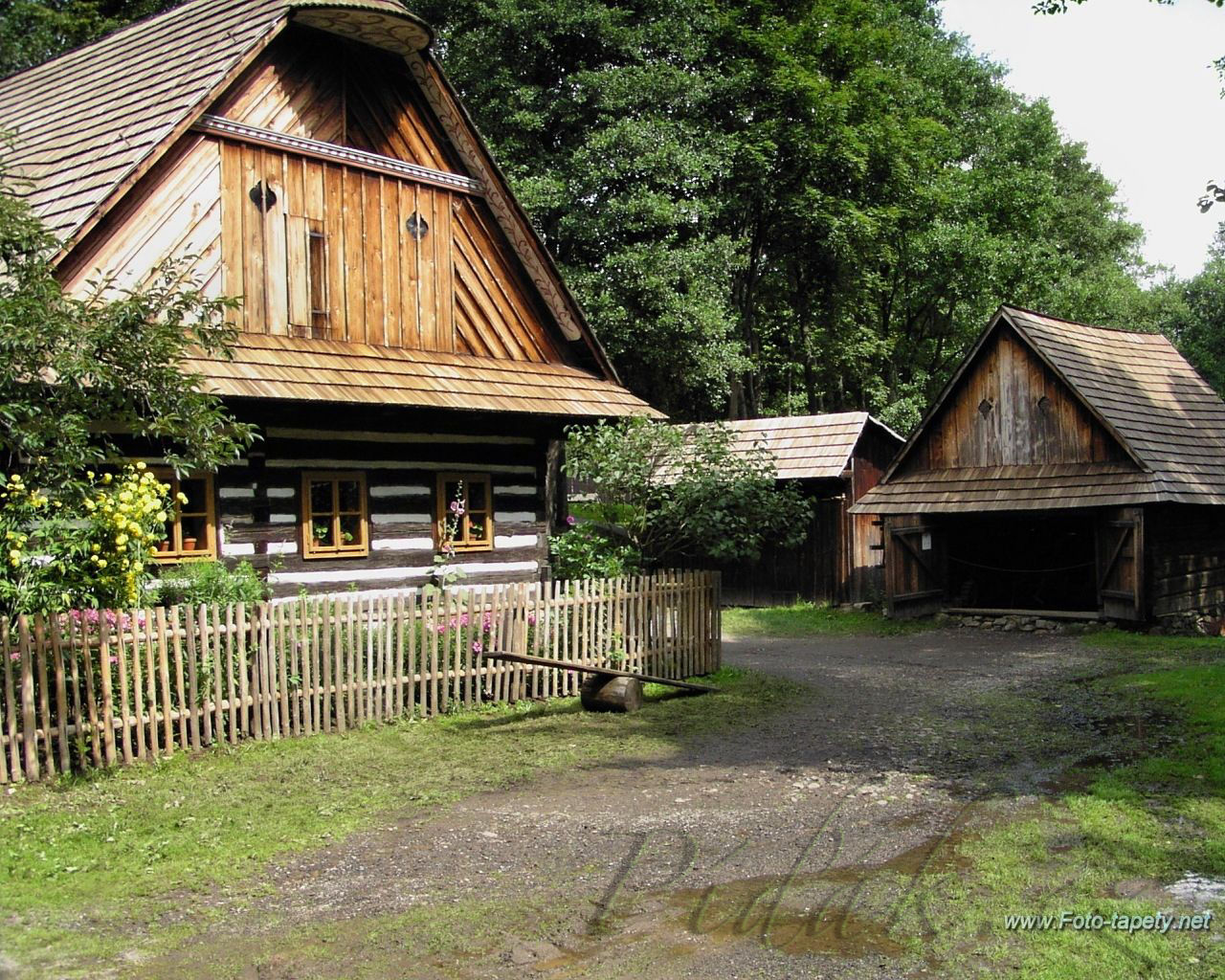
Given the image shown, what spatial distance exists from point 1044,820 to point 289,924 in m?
4.92

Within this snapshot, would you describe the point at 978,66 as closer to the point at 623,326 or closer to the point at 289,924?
the point at 623,326

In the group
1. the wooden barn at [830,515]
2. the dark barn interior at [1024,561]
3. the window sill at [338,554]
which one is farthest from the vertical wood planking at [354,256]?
the dark barn interior at [1024,561]

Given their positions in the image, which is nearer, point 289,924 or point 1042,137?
point 289,924

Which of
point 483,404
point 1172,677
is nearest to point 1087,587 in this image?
point 1172,677

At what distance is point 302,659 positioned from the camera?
11328 mm

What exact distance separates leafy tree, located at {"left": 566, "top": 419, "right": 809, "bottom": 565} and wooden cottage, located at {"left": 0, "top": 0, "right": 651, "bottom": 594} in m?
0.64

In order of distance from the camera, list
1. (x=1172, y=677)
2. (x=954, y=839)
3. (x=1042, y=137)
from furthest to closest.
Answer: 1. (x=1042, y=137)
2. (x=1172, y=677)
3. (x=954, y=839)

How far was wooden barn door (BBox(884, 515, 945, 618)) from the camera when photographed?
76.1 ft

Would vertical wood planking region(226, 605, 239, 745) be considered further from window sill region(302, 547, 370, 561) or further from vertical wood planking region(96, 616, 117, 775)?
window sill region(302, 547, 370, 561)

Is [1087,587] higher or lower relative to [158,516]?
lower

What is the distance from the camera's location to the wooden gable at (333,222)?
13828 mm

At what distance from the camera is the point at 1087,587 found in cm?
2564

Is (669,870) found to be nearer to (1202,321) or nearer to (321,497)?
(321,497)

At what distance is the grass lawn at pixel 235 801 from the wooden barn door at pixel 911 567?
1048cm
